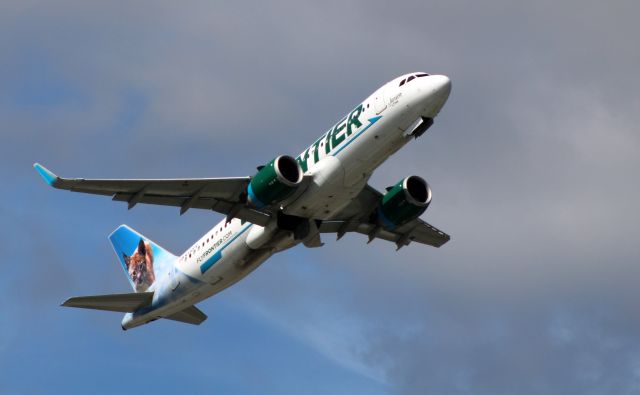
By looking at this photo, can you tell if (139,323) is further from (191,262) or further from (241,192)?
(241,192)

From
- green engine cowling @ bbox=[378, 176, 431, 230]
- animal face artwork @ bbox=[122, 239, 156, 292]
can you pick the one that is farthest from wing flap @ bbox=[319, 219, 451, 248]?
animal face artwork @ bbox=[122, 239, 156, 292]

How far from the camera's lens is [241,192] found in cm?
5272

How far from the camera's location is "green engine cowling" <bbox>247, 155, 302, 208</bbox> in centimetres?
4988

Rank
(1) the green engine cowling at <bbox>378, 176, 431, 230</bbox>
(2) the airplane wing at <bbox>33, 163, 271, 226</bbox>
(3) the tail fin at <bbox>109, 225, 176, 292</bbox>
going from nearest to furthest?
(2) the airplane wing at <bbox>33, 163, 271, 226</bbox>
(1) the green engine cowling at <bbox>378, 176, 431, 230</bbox>
(3) the tail fin at <bbox>109, 225, 176, 292</bbox>

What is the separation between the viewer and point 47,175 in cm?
4922

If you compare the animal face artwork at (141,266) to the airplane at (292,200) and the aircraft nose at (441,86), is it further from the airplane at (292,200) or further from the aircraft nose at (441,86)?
the aircraft nose at (441,86)

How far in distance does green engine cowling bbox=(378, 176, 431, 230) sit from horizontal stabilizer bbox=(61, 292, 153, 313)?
13.0 m

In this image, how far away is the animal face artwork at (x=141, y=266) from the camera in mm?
63900

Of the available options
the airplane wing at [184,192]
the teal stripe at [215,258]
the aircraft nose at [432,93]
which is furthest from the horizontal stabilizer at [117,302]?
the aircraft nose at [432,93]

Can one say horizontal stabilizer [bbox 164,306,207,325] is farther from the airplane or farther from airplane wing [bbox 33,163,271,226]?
airplane wing [bbox 33,163,271,226]

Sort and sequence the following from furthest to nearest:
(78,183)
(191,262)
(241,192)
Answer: (191,262)
(241,192)
(78,183)

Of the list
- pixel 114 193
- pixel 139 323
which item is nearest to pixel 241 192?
pixel 114 193

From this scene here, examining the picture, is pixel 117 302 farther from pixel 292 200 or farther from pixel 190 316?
pixel 292 200

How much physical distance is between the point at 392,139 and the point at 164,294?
1576 cm
